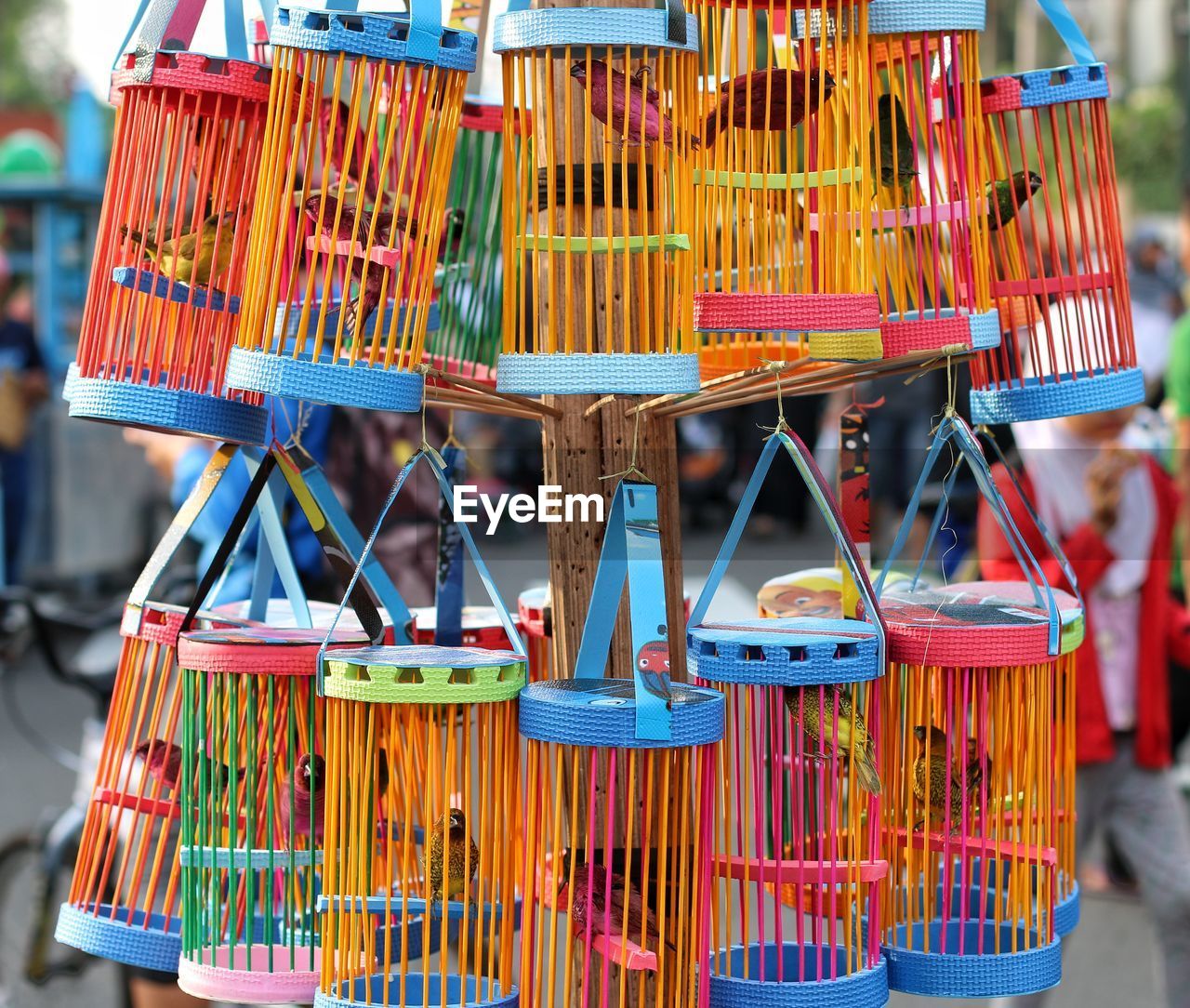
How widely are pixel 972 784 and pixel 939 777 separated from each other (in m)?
0.04

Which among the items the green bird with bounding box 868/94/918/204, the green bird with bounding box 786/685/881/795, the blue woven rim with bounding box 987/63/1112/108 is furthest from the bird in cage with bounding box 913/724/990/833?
the blue woven rim with bounding box 987/63/1112/108

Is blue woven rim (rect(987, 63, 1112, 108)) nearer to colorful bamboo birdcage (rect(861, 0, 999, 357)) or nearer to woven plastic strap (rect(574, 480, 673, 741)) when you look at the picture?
colorful bamboo birdcage (rect(861, 0, 999, 357))

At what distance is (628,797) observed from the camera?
141 centimetres

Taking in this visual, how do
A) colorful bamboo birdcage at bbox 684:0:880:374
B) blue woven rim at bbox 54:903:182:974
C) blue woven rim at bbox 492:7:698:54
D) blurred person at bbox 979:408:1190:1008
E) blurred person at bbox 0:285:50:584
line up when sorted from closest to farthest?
blue woven rim at bbox 492:7:698:54 < colorful bamboo birdcage at bbox 684:0:880:374 < blue woven rim at bbox 54:903:182:974 < blurred person at bbox 979:408:1190:1008 < blurred person at bbox 0:285:50:584

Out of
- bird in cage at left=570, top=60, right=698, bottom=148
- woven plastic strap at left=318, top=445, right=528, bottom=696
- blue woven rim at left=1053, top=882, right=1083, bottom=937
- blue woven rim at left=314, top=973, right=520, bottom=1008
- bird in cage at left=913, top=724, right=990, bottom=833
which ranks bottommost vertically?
blue woven rim at left=314, top=973, right=520, bottom=1008

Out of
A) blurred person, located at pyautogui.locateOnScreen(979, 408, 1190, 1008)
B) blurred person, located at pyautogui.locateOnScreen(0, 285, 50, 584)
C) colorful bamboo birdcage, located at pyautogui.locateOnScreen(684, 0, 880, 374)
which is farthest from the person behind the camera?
blurred person, located at pyautogui.locateOnScreen(0, 285, 50, 584)

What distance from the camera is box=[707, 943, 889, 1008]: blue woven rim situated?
1.48m

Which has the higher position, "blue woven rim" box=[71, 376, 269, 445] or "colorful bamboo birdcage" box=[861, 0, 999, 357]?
"colorful bamboo birdcage" box=[861, 0, 999, 357]

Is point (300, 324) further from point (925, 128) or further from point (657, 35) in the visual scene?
point (925, 128)

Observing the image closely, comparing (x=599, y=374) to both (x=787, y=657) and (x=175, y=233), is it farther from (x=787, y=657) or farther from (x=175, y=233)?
(x=175, y=233)

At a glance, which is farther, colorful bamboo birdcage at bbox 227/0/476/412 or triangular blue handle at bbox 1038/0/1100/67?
triangular blue handle at bbox 1038/0/1100/67

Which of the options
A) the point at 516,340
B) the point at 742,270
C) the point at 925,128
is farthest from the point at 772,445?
the point at 925,128

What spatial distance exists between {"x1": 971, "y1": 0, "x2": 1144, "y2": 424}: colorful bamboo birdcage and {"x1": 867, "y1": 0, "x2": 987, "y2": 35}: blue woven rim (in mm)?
130

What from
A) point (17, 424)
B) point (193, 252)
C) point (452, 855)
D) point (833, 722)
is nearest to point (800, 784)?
point (833, 722)
